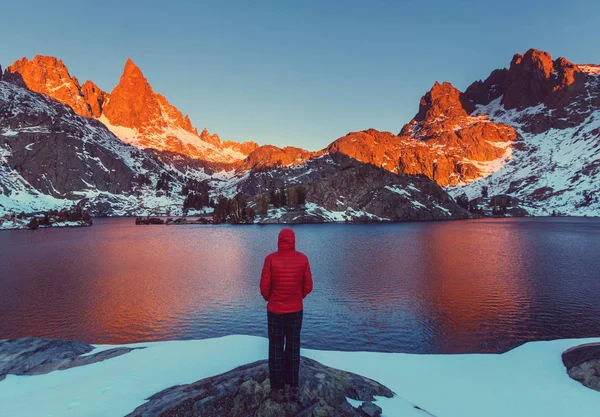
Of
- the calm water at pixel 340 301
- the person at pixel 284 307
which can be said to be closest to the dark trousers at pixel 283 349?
the person at pixel 284 307

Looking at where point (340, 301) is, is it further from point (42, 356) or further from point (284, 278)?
point (284, 278)

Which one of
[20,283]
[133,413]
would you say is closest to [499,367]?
[133,413]

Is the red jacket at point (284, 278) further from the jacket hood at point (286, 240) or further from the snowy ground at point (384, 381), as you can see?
the snowy ground at point (384, 381)

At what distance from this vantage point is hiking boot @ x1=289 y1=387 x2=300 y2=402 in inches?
378

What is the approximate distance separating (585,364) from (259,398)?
13694 mm

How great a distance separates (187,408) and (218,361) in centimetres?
542

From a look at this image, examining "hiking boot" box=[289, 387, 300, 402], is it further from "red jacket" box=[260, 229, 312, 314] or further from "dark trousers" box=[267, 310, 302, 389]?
"red jacket" box=[260, 229, 312, 314]

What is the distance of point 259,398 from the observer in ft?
32.0

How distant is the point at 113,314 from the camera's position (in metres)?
32.4

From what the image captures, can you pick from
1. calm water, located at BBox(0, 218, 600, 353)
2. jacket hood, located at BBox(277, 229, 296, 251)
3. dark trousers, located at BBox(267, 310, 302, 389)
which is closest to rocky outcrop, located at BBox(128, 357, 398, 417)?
dark trousers, located at BBox(267, 310, 302, 389)

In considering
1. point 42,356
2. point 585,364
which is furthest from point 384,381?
point 42,356

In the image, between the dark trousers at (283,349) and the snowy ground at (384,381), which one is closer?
the dark trousers at (283,349)

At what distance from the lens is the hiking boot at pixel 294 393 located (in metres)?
9.59

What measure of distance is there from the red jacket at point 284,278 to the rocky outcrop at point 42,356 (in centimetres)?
1051
